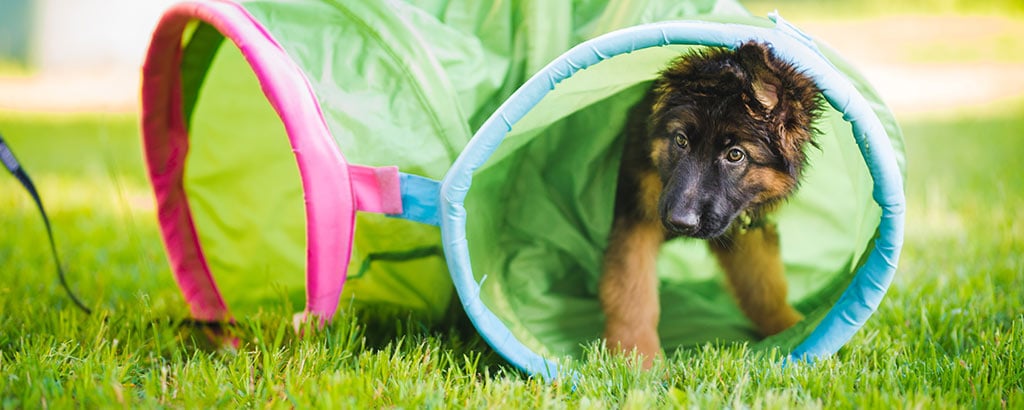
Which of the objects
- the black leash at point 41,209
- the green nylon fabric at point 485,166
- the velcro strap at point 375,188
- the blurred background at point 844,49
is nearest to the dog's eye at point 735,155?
the green nylon fabric at point 485,166

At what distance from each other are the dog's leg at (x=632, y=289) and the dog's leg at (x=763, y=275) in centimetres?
42

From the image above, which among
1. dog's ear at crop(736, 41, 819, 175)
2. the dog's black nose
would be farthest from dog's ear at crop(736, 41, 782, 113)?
the dog's black nose

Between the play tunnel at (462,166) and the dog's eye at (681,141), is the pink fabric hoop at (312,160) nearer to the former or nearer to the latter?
the play tunnel at (462,166)

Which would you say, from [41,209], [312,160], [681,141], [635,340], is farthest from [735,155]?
[41,209]

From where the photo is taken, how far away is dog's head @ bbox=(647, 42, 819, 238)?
2.95 meters

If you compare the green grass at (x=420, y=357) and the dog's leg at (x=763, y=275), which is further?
the dog's leg at (x=763, y=275)

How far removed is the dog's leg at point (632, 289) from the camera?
3.39 metres

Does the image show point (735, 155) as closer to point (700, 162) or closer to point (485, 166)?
point (700, 162)

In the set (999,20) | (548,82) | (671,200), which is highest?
(999,20)

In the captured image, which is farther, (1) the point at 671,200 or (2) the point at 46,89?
(2) the point at 46,89

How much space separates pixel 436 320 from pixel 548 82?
111 cm

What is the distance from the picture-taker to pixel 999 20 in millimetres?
14477

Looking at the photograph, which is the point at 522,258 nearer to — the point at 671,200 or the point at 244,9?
the point at 671,200

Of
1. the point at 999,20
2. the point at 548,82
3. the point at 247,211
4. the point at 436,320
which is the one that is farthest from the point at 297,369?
the point at 999,20
